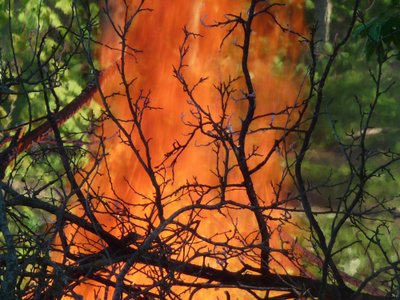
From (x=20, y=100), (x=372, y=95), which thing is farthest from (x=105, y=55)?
(x=372, y=95)

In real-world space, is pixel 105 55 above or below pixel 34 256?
above

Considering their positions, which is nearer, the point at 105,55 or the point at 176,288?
the point at 176,288

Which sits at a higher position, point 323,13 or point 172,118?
point 323,13

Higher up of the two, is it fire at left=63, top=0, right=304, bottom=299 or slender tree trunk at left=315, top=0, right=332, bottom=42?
slender tree trunk at left=315, top=0, right=332, bottom=42

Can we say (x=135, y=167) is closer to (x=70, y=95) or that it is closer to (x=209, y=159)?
(x=209, y=159)

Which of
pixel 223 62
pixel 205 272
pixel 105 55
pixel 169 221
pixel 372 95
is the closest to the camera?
pixel 169 221

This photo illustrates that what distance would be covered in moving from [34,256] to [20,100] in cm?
1006

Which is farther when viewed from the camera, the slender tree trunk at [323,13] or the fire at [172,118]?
the slender tree trunk at [323,13]

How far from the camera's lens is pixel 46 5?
12.3 metres

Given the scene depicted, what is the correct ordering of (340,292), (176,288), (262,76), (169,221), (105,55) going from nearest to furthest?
(169,221), (340,292), (176,288), (105,55), (262,76)

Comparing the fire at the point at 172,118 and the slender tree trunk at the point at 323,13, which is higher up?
the slender tree trunk at the point at 323,13

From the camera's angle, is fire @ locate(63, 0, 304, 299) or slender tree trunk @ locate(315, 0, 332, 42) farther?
slender tree trunk @ locate(315, 0, 332, 42)

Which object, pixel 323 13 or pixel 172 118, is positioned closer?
pixel 172 118

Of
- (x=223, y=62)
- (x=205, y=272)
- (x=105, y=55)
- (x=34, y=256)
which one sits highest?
(x=105, y=55)
